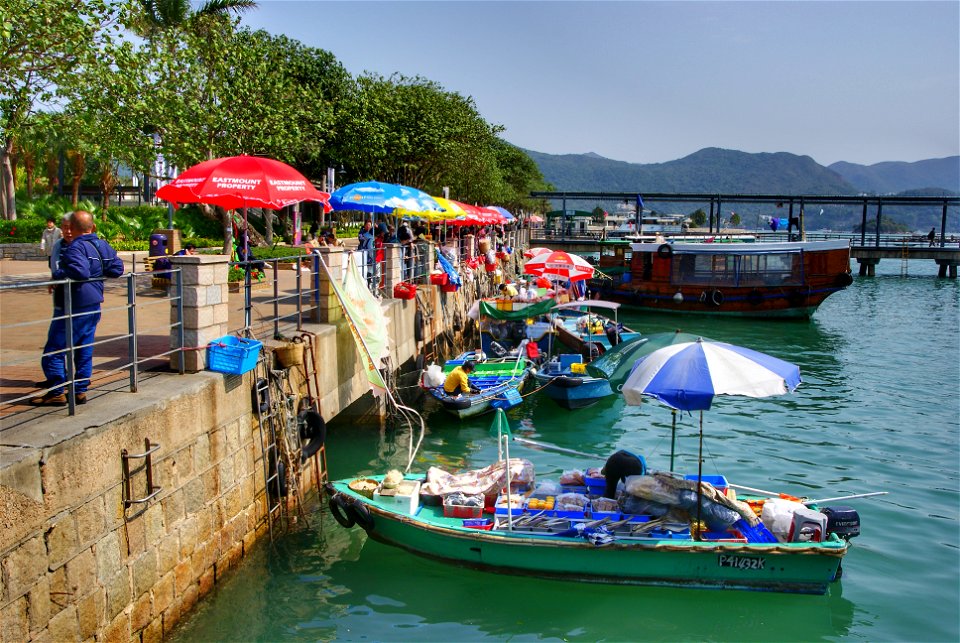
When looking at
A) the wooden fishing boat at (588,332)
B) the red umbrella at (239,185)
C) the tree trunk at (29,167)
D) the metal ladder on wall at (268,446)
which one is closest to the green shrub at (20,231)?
the red umbrella at (239,185)

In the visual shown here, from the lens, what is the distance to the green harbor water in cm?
965

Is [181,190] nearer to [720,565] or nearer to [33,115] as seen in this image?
[720,565]

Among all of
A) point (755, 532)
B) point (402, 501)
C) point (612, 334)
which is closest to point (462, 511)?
point (402, 501)

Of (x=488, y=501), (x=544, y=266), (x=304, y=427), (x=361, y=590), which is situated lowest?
(x=361, y=590)

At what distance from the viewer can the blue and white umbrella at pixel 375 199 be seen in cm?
1769

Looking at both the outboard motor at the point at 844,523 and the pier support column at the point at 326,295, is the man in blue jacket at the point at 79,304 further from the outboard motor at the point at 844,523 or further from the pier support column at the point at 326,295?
the outboard motor at the point at 844,523

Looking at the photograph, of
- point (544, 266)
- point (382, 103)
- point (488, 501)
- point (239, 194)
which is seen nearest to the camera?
point (488, 501)

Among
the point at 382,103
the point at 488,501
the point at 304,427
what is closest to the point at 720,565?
the point at 488,501

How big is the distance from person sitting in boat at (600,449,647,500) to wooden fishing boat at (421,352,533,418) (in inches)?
262

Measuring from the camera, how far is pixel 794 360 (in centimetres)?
2769

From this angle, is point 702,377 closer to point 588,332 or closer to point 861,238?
point 588,332

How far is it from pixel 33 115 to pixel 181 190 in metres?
11.7

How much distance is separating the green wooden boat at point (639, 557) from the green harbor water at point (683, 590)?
238 millimetres

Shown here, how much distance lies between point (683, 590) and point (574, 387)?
909 cm
